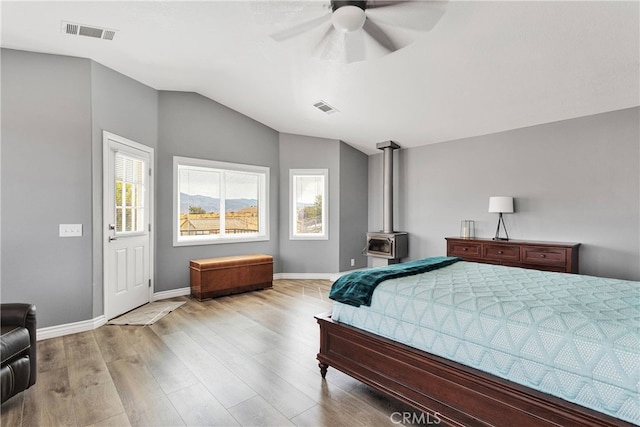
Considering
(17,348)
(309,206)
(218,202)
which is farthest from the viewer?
(309,206)

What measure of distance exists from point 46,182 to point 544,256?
5622 millimetres

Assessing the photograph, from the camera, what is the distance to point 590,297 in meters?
1.92

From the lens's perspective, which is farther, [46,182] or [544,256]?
[544,256]

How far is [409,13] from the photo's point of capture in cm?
211

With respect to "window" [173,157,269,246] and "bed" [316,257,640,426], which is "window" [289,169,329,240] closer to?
"window" [173,157,269,246]

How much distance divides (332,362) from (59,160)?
333 centimetres

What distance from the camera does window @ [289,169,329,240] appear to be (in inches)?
240

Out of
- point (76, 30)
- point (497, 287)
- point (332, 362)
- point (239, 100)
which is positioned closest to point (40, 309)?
point (76, 30)

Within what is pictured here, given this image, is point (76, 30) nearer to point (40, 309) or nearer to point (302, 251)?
point (40, 309)

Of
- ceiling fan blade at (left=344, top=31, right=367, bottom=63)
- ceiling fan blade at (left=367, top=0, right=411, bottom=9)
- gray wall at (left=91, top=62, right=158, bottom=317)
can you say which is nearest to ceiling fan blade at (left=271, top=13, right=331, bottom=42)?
ceiling fan blade at (left=344, top=31, right=367, bottom=63)

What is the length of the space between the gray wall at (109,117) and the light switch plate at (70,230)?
0.14m

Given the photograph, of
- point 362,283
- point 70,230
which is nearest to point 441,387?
point 362,283

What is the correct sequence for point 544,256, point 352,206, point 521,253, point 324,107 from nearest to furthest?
1. point 544,256
2. point 521,253
3. point 324,107
4. point 352,206

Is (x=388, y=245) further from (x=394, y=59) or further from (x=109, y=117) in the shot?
(x=109, y=117)
